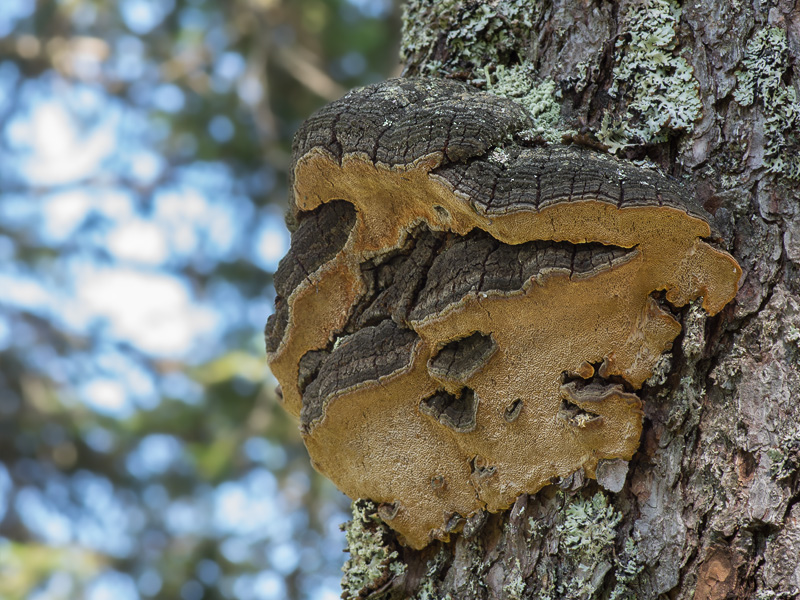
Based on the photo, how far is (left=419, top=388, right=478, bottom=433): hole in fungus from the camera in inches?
64.0

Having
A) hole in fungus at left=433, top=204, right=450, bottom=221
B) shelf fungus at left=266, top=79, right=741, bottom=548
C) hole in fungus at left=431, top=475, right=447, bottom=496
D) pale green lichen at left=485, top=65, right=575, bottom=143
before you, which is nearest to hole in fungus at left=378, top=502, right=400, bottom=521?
shelf fungus at left=266, top=79, right=741, bottom=548

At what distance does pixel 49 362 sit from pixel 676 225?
7.34 metres

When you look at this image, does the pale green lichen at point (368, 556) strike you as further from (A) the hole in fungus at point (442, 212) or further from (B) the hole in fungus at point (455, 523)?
(A) the hole in fungus at point (442, 212)

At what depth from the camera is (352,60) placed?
6.49m

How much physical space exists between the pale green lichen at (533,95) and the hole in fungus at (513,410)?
1.89ft

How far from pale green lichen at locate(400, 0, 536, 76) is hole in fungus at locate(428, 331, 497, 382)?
31.4 inches

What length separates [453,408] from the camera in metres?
1.66

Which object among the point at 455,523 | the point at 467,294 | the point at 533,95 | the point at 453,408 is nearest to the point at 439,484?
the point at 455,523

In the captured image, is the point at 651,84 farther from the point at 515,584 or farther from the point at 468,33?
the point at 515,584

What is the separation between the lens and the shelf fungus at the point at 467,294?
1416mm

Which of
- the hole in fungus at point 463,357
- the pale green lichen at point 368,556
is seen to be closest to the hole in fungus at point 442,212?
the hole in fungus at point 463,357

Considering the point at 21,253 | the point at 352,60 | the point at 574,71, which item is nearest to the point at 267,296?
the point at 352,60

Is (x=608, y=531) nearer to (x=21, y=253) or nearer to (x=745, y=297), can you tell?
(x=745, y=297)

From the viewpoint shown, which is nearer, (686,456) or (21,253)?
(686,456)
